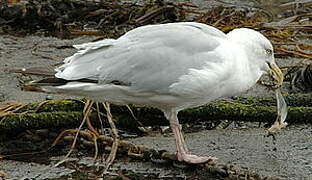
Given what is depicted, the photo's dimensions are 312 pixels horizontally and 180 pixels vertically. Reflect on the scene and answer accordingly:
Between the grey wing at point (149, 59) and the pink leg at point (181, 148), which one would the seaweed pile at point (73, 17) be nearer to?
the pink leg at point (181, 148)

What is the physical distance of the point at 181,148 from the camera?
5031mm

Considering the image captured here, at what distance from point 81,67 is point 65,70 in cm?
10

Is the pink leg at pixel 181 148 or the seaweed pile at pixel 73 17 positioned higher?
the seaweed pile at pixel 73 17

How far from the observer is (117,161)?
5078 millimetres

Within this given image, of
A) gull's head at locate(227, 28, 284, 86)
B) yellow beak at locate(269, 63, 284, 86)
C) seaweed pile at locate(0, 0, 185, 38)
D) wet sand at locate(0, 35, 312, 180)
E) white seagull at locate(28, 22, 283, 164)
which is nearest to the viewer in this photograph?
white seagull at locate(28, 22, 283, 164)

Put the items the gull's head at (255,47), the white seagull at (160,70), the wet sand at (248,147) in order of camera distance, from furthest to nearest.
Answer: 1. the gull's head at (255,47)
2. the wet sand at (248,147)
3. the white seagull at (160,70)

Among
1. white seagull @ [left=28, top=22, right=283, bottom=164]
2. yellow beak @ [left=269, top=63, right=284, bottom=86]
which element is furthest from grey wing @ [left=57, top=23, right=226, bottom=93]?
yellow beak @ [left=269, top=63, right=284, bottom=86]

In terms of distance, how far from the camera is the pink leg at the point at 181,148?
4.91 metres

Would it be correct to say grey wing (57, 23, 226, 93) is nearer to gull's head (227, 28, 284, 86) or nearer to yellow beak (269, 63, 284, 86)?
gull's head (227, 28, 284, 86)

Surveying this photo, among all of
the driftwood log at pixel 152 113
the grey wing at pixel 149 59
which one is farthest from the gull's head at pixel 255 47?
the driftwood log at pixel 152 113

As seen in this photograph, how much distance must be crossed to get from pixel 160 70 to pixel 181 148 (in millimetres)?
519

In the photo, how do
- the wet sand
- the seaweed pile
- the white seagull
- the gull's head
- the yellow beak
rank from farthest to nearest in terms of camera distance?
1. the seaweed pile
2. the yellow beak
3. the gull's head
4. the wet sand
5. the white seagull

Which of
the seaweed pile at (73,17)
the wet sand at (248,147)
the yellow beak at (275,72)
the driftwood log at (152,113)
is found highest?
the seaweed pile at (73,17)

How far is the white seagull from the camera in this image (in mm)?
4809
